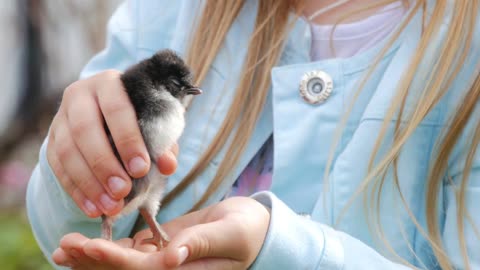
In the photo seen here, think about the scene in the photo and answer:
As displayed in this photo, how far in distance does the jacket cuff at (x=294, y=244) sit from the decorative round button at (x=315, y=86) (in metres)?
0.40

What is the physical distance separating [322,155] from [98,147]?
1.72ft

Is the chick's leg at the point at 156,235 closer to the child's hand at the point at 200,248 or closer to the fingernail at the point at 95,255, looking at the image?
the child's hand at the point at 200,248

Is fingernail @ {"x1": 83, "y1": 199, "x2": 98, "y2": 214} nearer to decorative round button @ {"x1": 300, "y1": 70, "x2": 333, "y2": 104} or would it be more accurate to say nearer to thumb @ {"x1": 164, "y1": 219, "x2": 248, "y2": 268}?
thumb @ {"x1": 164, "y1": 219, "x2": 248, "y2": 268}

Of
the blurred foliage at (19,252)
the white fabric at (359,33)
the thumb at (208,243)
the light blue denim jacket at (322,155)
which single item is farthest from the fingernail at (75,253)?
the blurred foliage at (19,252)

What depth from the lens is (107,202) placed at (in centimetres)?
137

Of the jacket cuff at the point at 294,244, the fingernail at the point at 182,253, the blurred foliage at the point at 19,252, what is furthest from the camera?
the blurred foliage at the point at 19,252

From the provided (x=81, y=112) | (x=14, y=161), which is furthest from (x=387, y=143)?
(x=14, y=161)

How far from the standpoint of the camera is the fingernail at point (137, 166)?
1.33 m

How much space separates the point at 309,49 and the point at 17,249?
206 centimetres

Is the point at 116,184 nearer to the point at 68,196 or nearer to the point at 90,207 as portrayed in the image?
the point at 90,207

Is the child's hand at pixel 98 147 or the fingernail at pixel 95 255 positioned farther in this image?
the child's hand at pixel 98 147

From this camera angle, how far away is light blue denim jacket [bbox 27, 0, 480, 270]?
61.9 inches

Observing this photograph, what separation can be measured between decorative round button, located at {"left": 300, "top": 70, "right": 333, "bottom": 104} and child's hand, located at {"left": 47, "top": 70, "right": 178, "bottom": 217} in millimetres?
371

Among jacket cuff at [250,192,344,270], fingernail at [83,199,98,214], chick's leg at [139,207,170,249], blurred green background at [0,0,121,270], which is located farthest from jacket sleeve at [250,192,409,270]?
blurred green background at [0,0,121,270]
